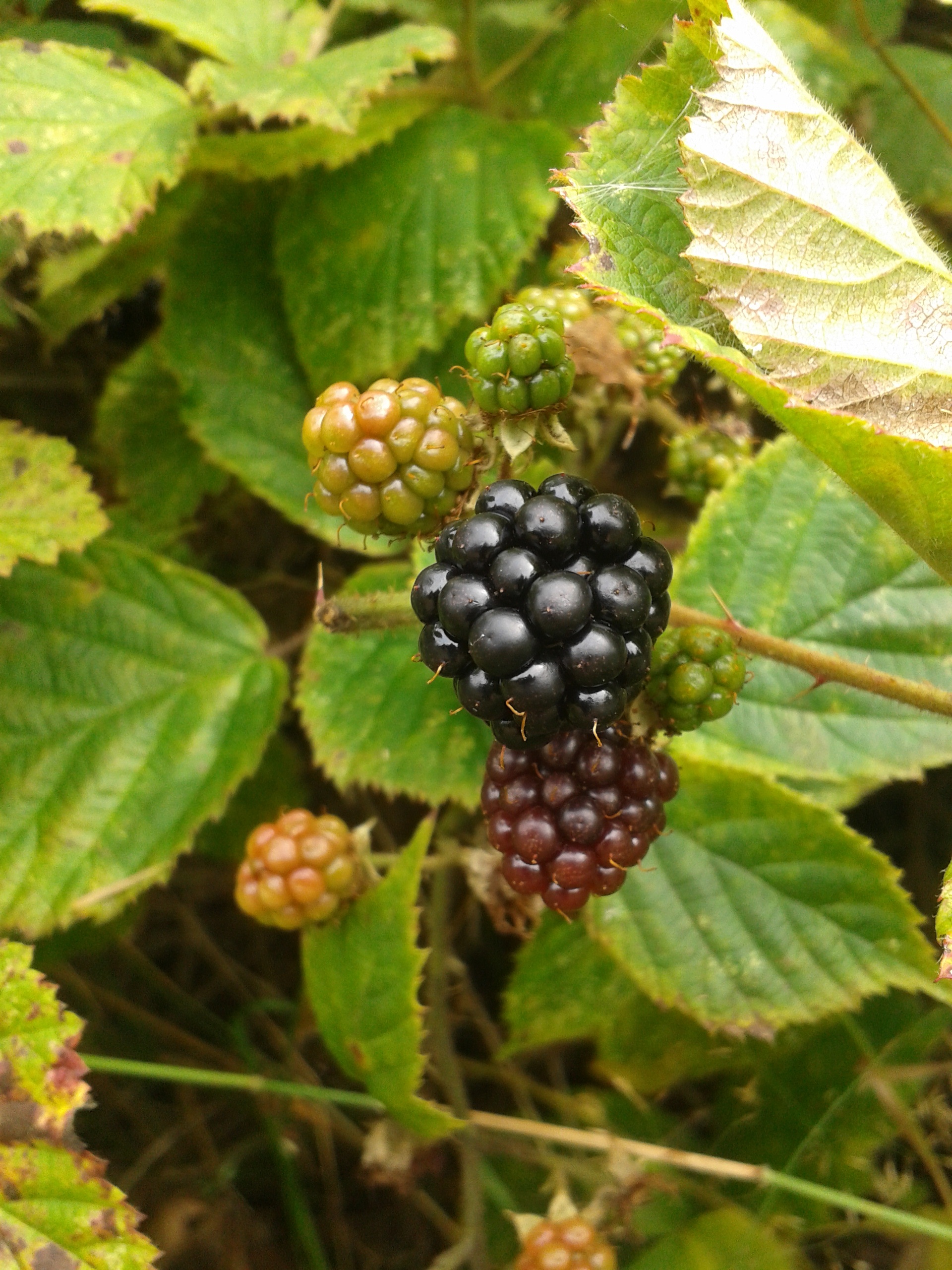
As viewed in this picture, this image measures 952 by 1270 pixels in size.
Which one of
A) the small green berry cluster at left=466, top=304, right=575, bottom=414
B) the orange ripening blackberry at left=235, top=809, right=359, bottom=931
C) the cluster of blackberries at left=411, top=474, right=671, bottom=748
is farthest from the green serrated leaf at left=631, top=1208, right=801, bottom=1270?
the small green berry cluster at left=466, top=304, right=575, bottom=414

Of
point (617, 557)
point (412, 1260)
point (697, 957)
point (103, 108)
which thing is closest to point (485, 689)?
point (617, 557)

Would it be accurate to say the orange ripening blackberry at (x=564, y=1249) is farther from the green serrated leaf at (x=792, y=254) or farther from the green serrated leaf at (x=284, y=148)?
the green serrated leaf at (x=284, y=148)

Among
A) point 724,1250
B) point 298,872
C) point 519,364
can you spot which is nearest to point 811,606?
point 519,364

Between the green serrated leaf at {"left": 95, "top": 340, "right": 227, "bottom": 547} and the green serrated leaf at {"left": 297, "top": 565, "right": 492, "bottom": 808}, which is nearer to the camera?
the green serrated leaf at {"left": 297, "top": 565, "right": 492, "bottom": 808}

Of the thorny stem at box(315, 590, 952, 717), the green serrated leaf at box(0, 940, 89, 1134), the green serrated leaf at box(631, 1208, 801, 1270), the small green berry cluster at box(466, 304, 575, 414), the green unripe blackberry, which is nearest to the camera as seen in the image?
the small green berry cluster at box(466, 304, 575, 414)

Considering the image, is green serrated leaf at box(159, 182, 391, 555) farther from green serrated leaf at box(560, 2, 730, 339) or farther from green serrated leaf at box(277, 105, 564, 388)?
green serrated leaf at box(560, 2, 730, 339)

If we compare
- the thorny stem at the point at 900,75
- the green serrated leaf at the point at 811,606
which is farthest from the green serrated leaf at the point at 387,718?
the thorny stem at the point at 900,75
